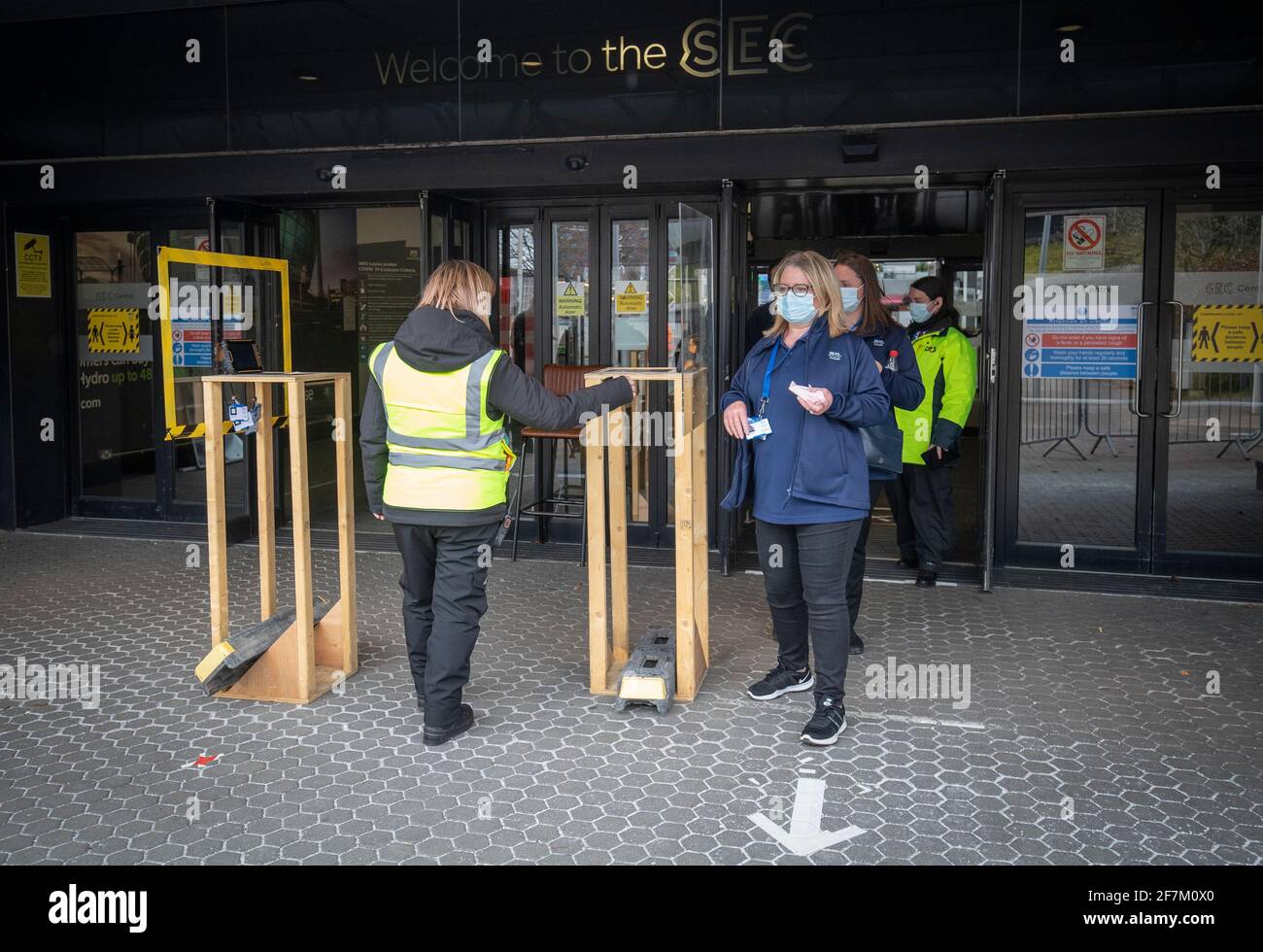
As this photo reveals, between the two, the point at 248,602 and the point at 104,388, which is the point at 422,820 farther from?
the point at 104,388

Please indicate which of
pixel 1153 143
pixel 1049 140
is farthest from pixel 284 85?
pixel 1153 143

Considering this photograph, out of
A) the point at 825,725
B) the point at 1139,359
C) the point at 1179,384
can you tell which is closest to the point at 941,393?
the point at 1139,359

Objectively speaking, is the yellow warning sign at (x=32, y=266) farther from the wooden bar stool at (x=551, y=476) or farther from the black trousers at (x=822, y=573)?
the black trousers at (x=822, y=573)

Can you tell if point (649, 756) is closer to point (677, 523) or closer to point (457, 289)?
point (677, 523)

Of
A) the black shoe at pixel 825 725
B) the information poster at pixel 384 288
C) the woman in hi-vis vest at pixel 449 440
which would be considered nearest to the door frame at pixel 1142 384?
the black shoe at pixel 825 725

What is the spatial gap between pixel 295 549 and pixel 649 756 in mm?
1729

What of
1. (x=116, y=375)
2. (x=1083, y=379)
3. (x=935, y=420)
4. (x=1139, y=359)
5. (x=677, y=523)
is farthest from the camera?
(x=116, y=375)

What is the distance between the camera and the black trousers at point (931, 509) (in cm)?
704

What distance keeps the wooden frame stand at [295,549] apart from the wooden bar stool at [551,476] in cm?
238

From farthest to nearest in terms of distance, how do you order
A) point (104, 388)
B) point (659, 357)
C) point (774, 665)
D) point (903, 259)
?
point (903, 259), point (104, 388), point (659, 357), point (774, 665)

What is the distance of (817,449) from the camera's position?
448cm

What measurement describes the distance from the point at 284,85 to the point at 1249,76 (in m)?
6.02

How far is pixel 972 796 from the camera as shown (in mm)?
4074

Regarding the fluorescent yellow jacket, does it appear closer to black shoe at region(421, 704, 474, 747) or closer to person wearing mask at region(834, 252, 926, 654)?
person wearing mask at region(834, 252, 926, 654)
